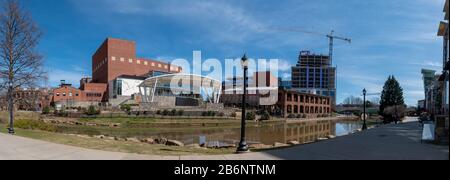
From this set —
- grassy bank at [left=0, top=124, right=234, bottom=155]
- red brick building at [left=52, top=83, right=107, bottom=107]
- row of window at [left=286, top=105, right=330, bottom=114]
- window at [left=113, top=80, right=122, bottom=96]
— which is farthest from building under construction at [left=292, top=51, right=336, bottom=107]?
grassy bank at [left=0, top=124, right=234, bottom=155]

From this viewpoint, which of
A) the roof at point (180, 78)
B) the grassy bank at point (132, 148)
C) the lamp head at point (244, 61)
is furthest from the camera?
the roof at point (180, 78)

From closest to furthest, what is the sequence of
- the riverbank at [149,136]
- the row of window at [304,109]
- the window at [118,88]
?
1. the riverbank at [149,136]
2. the row of window at [304,109]
3. the window at [118,88]

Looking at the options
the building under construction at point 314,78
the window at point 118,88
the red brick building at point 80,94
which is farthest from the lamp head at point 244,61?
the building under construction at point 314,78

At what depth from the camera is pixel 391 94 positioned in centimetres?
8388

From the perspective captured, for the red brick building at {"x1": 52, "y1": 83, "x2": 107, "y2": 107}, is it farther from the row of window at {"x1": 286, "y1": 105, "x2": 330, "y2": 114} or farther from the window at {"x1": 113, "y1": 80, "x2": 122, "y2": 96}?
the row of window at {"x1": 286, "y1": 105, "x2": 330, "y2": 114}

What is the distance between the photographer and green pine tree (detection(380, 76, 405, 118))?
Result: 8344cm

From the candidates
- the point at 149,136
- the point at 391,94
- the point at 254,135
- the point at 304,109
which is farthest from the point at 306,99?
the point at 149,136

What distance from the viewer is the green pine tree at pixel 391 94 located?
83.4m

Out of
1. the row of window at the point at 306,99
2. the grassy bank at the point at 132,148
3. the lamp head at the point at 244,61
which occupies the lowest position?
the grassy bank at the point at 132,148

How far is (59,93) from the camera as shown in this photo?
98.7 metres

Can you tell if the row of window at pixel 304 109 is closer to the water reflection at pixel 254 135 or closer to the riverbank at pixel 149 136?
the riverbank at pixel 149 136

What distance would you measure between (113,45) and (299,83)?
109728mm
